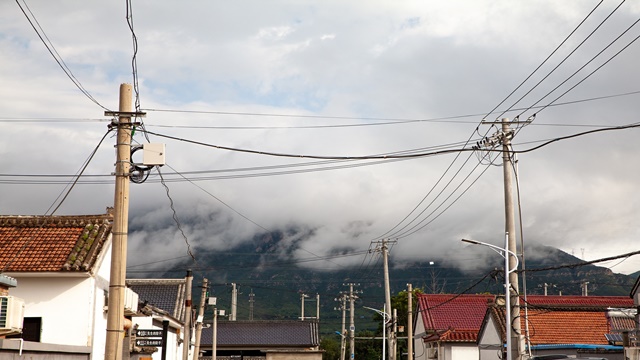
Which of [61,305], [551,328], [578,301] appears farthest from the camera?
[578,301]

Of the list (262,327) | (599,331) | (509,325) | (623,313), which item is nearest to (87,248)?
(509,325)

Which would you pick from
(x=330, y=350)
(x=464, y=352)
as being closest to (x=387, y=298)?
(x=464, y=352)

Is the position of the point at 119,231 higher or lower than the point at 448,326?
lower

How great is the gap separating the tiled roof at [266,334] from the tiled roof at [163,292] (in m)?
20.5

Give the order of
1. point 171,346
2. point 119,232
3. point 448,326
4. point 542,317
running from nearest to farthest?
point 119,232 → point 542,317 → point 171,346 → point 448,326

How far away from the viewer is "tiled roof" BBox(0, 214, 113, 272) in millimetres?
26594

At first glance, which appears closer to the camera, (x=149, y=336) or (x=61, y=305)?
(x=61, y=305)

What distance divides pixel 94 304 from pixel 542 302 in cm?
3445

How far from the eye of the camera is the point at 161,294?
201ft

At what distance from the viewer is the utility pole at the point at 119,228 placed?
668 inches

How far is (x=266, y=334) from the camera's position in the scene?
8400 centimetres

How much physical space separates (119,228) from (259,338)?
67.5m

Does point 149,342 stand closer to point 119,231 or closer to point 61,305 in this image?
point 61,305

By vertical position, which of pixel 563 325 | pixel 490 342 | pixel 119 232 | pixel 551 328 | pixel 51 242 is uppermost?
Result: pixel 51 242
